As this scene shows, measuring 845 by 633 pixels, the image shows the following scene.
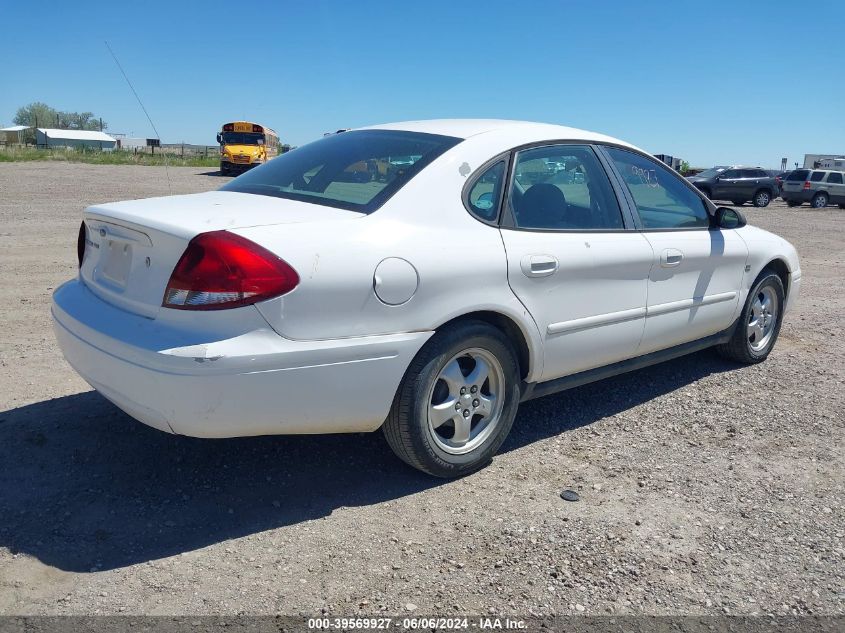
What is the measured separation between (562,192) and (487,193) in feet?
2.04

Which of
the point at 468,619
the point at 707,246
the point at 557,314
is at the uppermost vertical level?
the point at 707,246

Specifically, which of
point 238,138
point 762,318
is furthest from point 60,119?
point 762,318

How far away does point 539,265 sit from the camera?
12.4 ft

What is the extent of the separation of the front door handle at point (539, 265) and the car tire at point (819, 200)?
32.8 metres

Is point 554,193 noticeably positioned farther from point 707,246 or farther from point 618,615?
point 618,615

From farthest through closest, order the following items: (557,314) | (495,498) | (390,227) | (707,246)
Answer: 1. (707,246)
2. (557,314)
3. (495,498)
4. (390,227)

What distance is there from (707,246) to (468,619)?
316 centimetres

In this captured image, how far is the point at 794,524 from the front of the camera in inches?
135

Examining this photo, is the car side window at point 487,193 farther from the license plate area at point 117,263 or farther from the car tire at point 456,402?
the license plate area at point 117,263

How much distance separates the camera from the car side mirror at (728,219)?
5078mm

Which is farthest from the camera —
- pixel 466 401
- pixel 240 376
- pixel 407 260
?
pixel 466 401

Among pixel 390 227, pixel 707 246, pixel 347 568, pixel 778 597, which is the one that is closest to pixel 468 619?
pixel 347 568

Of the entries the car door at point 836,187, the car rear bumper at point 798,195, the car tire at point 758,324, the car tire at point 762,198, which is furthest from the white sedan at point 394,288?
the car door at point 836,187

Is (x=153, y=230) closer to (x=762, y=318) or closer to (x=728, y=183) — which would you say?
(x=762, y=318)
